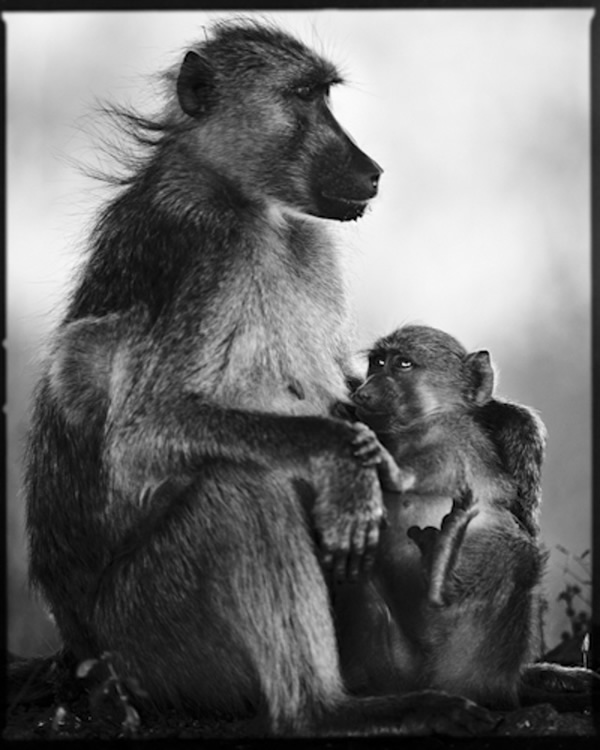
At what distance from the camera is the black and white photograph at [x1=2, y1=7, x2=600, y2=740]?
9.93 feet


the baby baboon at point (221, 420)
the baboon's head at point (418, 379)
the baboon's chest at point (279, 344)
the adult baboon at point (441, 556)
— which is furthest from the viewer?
the baboon's head at point (418, 379)

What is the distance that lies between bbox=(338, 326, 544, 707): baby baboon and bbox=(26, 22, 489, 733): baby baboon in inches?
6.0

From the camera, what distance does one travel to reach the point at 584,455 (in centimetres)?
357

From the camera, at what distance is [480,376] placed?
3.40m

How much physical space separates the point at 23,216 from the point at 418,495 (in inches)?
61.9

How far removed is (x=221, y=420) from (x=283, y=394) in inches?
9.6

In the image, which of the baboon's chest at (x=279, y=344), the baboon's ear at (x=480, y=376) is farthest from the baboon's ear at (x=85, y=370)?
the baboon's ear at (x=480, y=376)

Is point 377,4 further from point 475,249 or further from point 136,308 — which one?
point 136,308

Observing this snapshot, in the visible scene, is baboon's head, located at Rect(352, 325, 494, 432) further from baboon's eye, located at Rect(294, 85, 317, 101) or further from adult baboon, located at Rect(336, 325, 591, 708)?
baboon's eye, located at Rect(294, 85, 317, 101)

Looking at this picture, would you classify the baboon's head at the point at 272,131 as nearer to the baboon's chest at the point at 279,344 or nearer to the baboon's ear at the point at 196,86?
the baboon's ear at the point at 196,86

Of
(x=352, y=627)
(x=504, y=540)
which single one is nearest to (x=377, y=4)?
(x=504, y=540)

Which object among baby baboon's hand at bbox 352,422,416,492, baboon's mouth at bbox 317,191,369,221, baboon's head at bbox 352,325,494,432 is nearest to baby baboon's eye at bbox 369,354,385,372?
baboon's head at bbox 352,325,494,432

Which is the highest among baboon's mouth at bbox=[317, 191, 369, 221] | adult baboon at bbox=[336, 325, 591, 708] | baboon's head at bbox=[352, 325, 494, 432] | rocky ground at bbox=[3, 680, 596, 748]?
baboon's mouth at bbox=[317, 191, 369, 221]

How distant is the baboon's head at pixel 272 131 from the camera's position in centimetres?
330
